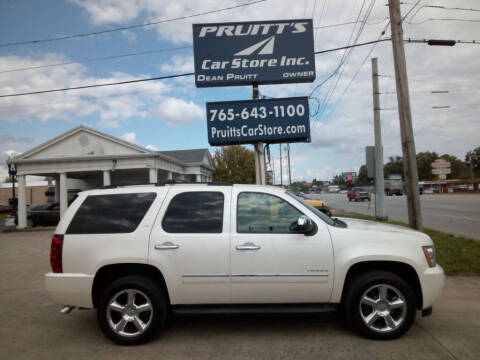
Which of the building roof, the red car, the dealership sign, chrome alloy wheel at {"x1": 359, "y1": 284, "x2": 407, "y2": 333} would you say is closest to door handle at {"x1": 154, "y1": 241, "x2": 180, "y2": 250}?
chrome alloy wheel at {"x1": 359, "y1": 284, "x2": 407, "y2": 333}

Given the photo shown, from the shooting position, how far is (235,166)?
1842 inches

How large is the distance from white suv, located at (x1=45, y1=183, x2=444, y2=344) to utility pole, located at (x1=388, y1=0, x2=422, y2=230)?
12.9 feet

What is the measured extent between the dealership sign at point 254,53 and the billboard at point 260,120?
68cm

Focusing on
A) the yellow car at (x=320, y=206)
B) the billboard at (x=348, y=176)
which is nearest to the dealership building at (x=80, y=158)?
the yellow car at (x=320, y=206)

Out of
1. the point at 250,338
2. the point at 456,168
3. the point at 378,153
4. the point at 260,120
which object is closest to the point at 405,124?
the point at 260,120

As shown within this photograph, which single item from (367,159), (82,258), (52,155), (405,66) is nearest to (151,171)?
(52,155)

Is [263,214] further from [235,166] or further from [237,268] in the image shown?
[235,166]

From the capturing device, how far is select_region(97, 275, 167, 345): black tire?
390 cm

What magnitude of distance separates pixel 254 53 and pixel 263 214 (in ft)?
20.6

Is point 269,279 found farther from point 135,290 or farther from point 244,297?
point 135,290

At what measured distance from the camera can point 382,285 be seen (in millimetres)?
3877

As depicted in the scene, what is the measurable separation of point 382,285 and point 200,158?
25.7m

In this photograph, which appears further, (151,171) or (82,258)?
(151,171)

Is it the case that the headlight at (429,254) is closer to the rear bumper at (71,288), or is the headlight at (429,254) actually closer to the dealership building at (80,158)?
the rear bumper at (71,288)
